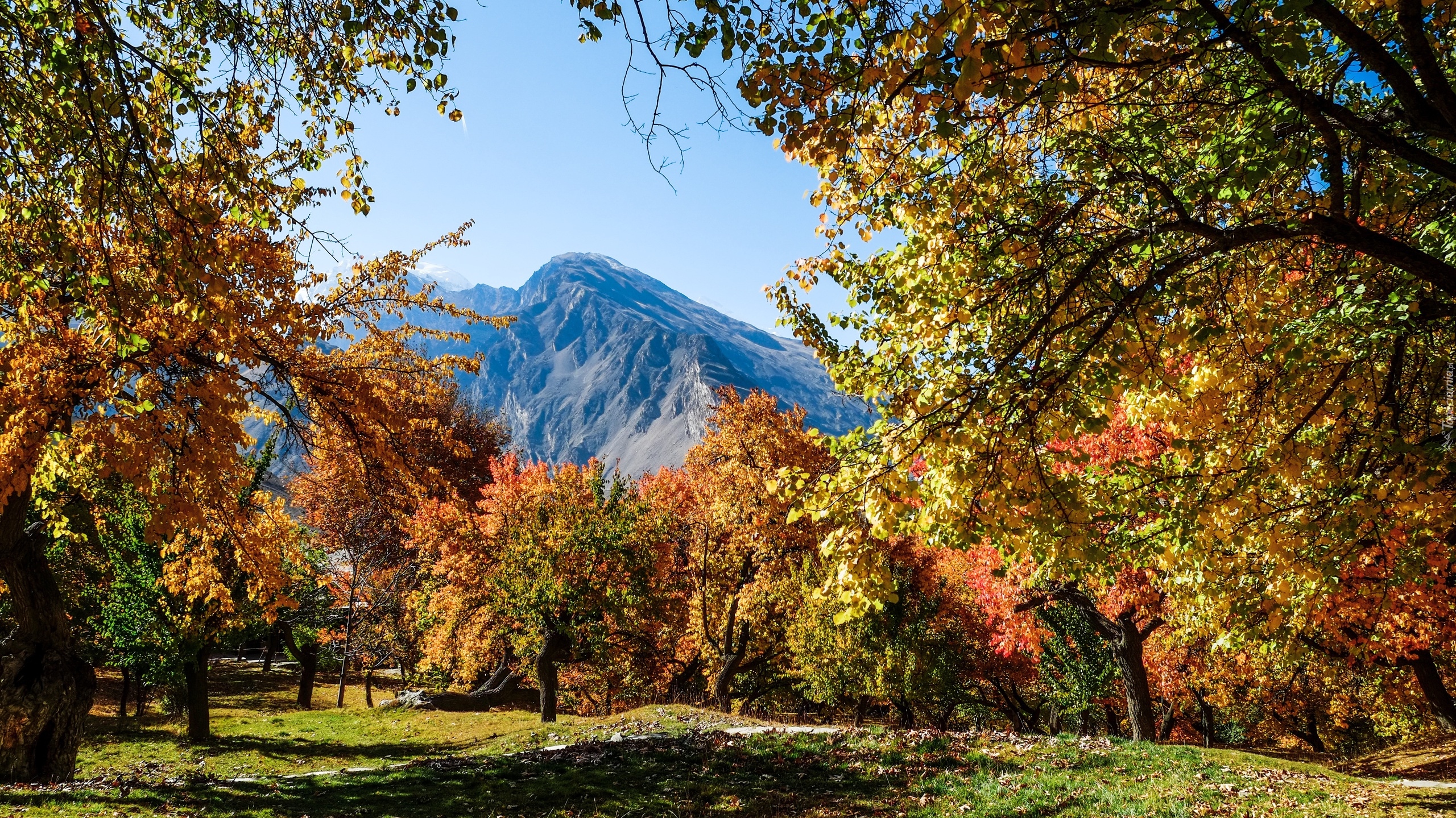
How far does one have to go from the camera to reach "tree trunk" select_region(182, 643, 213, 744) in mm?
20406

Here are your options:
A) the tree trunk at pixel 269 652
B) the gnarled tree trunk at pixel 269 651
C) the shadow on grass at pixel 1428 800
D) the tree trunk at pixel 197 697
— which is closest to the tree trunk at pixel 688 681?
the tree trunk at pixel 197 697

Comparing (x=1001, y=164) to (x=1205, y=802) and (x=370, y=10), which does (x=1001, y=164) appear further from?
(x=1205, y=802)

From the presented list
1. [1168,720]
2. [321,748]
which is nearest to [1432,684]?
[1168,720]

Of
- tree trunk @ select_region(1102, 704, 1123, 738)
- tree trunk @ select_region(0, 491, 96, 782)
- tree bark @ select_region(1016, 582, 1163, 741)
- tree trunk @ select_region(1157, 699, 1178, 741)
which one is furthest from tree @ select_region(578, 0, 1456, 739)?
tree trunk @ select_region(1102, 704, 1123, 738)

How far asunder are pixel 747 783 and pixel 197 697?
1859 cm

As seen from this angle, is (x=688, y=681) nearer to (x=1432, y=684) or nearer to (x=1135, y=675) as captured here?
(x=1135, y=675)

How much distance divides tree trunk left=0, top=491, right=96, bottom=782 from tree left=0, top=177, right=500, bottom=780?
0.02 metres

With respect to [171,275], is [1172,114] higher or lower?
higher

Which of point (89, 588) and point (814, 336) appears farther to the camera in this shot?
point (89, 588)

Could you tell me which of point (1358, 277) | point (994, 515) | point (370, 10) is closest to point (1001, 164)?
point (994, 515)

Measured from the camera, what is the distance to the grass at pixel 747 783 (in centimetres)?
956

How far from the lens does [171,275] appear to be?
21.9 ft

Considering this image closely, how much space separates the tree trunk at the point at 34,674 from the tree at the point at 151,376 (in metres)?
0.02

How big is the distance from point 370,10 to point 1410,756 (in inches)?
1006
